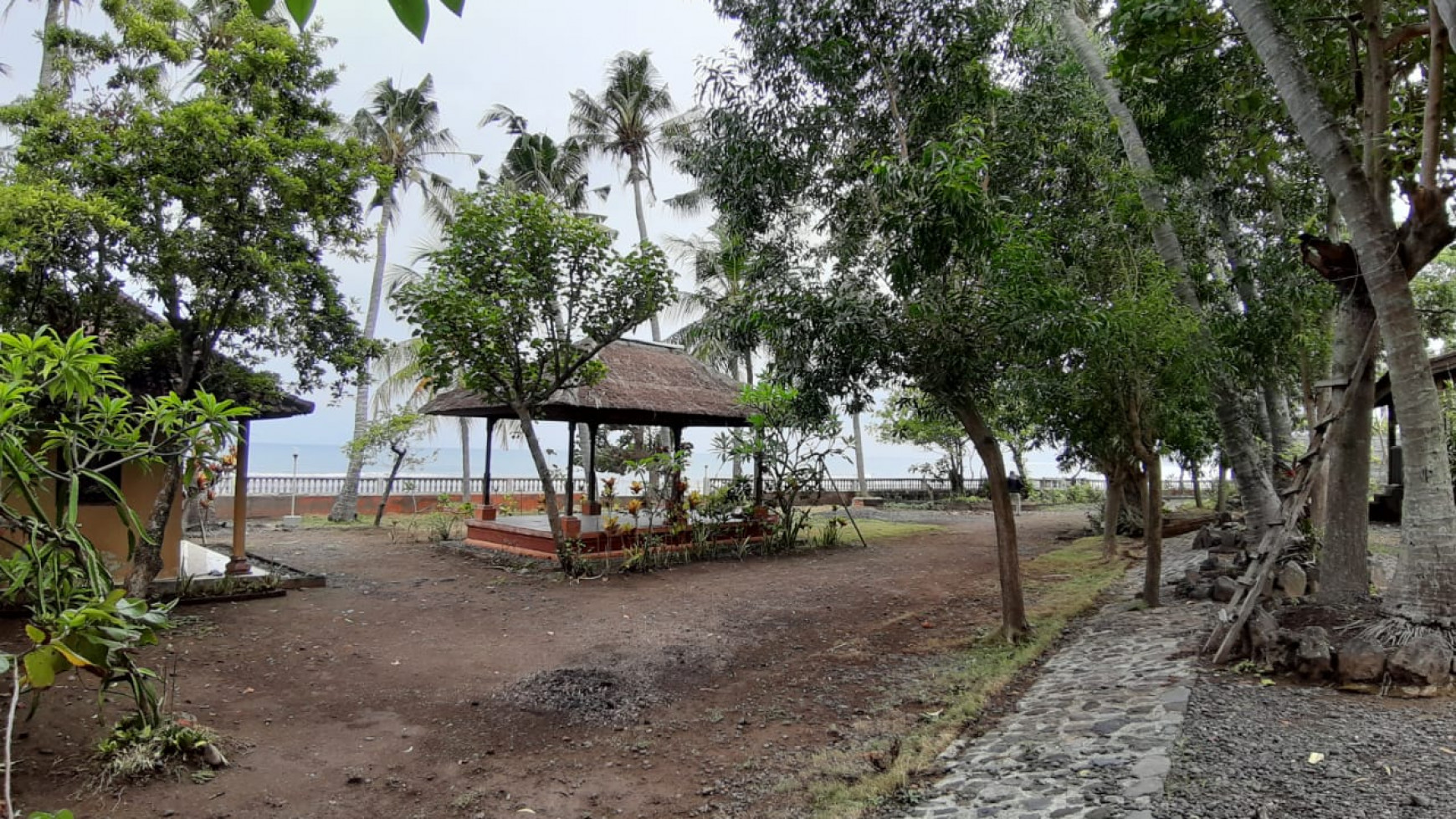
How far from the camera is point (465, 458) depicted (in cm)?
2320

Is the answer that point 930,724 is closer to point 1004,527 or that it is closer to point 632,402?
point 1004,527

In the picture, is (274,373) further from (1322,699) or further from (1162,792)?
(1322,699)

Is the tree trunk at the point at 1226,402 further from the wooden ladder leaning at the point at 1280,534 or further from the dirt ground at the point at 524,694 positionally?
the dirt ground at the point at 524,694

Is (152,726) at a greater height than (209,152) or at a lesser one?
lesser

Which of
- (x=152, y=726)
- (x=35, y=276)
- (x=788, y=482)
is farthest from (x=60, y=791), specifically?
(x=788, y=482)

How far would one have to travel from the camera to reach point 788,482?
45.4ft

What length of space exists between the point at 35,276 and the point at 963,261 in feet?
29.3

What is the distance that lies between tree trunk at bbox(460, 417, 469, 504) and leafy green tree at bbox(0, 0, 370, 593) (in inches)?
489

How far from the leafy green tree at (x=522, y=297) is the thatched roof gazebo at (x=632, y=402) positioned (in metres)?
0.90

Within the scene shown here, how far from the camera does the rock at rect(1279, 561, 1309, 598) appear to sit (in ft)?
21.3

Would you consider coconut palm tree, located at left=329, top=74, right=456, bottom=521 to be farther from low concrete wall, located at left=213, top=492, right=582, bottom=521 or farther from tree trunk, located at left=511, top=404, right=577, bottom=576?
tree trunk, located at left=511, top=404, right=577, bottom=576

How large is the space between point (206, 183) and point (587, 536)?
6.71 meters

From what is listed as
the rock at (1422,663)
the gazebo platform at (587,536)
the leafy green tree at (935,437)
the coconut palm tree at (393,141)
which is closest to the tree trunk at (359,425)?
the coconut palm tree at (393,141)

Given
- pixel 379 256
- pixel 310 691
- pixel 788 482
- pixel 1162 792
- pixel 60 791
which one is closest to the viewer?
pixel 1162 792
